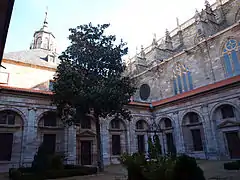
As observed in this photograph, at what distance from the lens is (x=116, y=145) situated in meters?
19.9

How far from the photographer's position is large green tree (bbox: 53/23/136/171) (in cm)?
1222

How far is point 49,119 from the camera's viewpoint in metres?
16.8

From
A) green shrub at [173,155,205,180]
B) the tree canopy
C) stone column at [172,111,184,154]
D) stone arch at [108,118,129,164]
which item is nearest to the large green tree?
the tree canopy

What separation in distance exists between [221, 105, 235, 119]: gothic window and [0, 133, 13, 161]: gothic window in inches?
724

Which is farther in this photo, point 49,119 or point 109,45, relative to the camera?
point 49,119

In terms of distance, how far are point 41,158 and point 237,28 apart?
2096cm

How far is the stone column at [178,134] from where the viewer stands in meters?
19.6

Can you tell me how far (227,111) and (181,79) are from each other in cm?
779

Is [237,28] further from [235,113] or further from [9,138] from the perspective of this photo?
[9,138]

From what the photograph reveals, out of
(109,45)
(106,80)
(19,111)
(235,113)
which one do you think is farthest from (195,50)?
(19,111)

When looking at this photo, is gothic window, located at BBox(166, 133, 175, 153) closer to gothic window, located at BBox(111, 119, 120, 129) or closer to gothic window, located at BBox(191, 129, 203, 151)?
gothic window, located at BBox(191, 129, 203, 151)

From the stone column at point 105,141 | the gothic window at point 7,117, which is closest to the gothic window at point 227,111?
the stone column at point 105,141

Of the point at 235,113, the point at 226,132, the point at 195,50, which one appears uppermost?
the point at 195,50

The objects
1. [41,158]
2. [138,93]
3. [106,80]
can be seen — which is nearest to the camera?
[41,158]
